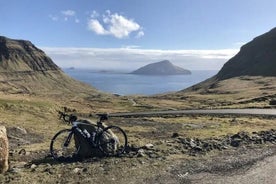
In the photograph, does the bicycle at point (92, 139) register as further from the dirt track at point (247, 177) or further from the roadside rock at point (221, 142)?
the dirt track at point (247, 177)

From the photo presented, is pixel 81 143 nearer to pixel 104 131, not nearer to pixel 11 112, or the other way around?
pixel 104 131

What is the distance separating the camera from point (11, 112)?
49844mm

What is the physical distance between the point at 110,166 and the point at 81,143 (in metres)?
2.00

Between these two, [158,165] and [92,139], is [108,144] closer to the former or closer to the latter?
[92,139]

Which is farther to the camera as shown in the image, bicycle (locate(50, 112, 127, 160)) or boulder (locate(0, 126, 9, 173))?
bicycle (locate(50, 112, 127, 160))

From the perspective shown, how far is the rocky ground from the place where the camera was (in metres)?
14.3

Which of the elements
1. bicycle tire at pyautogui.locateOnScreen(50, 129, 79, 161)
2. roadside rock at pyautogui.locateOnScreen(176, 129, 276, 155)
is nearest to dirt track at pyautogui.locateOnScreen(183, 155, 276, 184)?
roadside rock at pyautogui.locateOnScreen(176, 129, 276, 155)

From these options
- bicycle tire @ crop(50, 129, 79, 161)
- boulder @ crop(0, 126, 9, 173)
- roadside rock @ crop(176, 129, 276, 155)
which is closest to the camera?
boulder @ crop(0, 126, 9, 173)

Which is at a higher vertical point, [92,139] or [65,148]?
[92,139]

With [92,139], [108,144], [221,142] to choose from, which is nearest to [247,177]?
[221,142]

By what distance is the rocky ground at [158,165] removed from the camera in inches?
562

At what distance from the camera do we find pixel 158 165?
1580cm

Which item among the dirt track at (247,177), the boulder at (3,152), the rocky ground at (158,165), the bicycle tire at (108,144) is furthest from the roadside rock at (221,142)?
the boulder at (3,152)

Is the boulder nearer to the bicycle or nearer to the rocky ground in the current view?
the rocky ground
